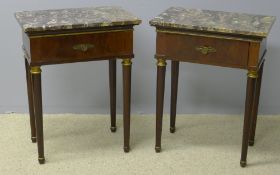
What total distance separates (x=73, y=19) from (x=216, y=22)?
0.55m

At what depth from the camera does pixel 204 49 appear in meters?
1.80

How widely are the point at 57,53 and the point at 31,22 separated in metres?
0.15

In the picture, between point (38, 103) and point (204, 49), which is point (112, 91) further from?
point (204, 49)

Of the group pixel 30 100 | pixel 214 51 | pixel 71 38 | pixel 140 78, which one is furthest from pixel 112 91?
pixel 214 51

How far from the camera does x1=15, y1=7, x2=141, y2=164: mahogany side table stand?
5.70 ft

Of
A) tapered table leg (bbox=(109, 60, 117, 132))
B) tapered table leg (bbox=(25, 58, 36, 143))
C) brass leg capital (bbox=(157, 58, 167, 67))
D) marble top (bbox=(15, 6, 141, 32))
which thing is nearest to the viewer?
marble top (bbox=(15, 6, 141, 32))

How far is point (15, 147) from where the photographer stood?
209 centimetres

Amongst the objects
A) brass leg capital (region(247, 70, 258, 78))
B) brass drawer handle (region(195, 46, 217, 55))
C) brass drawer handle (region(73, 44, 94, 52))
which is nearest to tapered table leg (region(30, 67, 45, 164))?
brass drawer handle (region(73, 44, 94, 52))

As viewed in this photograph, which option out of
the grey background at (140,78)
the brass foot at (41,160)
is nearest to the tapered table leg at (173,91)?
the grey background at (140,78)

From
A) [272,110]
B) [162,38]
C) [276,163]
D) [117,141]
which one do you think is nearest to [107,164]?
[117,141]

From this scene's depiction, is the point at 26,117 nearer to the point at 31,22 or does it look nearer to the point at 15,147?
the point at 15,147

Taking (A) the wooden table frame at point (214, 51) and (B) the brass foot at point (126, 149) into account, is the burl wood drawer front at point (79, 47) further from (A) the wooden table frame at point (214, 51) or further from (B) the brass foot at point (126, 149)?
(B) the brass foot at point (126, 149)

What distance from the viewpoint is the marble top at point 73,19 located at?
1.72 metres

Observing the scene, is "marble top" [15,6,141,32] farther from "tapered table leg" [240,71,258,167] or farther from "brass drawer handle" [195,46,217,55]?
"tapered table leg" [240,71,258,167]
